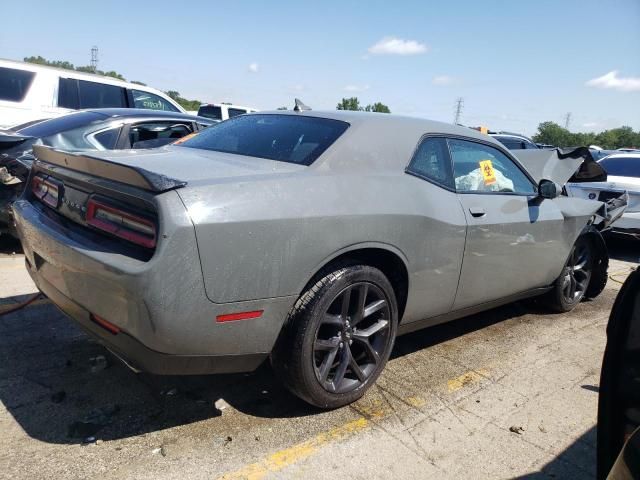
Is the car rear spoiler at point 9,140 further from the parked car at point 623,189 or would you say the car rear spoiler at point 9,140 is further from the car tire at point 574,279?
the parked car at point 623,189

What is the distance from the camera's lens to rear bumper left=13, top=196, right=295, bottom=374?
2.18 meters

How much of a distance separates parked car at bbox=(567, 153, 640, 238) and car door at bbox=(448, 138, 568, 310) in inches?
133

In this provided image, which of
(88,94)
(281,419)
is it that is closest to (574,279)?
(281,419)

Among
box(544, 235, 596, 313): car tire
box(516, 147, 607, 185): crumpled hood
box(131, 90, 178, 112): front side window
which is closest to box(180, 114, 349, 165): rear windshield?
box(544, 235, 596, 313): car tire

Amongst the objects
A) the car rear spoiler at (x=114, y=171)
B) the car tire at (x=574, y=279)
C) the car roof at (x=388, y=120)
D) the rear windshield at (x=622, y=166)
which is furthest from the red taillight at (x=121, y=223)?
the rear windshield at (x=622, y=166)

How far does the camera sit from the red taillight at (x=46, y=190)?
291cm

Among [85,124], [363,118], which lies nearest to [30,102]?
[85,124]

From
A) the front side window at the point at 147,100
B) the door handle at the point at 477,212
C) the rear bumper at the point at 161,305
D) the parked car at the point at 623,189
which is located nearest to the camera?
the rear bumper at the point at 161,305

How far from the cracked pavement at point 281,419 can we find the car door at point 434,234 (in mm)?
533

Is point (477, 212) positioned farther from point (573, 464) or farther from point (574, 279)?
point (574, 279)

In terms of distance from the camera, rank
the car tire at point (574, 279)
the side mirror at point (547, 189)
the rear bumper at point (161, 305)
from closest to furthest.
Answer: the rear bumper at point (161, 305) < the side mirror at point (547, 189) < the car tire at point (574, 279)

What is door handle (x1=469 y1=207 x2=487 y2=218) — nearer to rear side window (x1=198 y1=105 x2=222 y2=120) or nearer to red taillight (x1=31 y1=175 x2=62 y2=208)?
red taillight (x1=31 y1=175 x2=62 y2=208)

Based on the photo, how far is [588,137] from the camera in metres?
75.4

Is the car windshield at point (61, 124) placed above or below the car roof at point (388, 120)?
below
